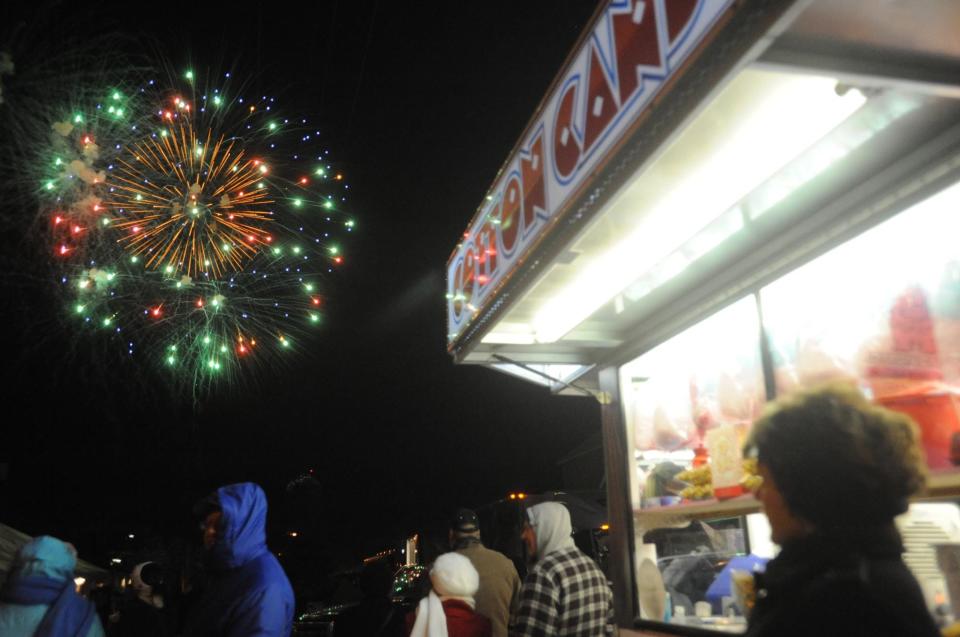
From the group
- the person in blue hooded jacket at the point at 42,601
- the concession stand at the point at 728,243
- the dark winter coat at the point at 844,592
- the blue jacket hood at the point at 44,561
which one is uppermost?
the concession stand at the point at 728,243

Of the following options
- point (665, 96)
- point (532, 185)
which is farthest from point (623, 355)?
point (665, 96)

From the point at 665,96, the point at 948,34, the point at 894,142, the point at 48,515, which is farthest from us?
the point at 48,515

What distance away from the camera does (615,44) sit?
257 centimetres

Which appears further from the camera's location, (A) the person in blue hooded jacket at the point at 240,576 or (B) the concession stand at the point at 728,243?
(A) the person in blue hooded jacket at the point at 240,576

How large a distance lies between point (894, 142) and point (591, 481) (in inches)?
934

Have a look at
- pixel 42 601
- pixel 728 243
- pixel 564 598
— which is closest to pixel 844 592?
pixel 728 243

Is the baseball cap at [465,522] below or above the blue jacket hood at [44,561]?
above

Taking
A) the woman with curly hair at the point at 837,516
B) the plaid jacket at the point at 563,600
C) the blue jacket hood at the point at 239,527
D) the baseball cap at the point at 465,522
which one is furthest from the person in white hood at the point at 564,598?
the woman with curly hair at the point at 837,516

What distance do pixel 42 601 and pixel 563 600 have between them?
3644 mm

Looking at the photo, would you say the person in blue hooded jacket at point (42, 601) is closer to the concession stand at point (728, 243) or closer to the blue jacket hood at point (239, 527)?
the blue jacket hood at point (239, 527)

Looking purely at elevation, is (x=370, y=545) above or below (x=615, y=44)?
below

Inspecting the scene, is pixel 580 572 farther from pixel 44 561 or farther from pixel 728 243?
pixel 44 561

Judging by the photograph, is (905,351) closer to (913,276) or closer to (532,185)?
(913,276)

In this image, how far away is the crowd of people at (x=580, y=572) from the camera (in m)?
1.43
